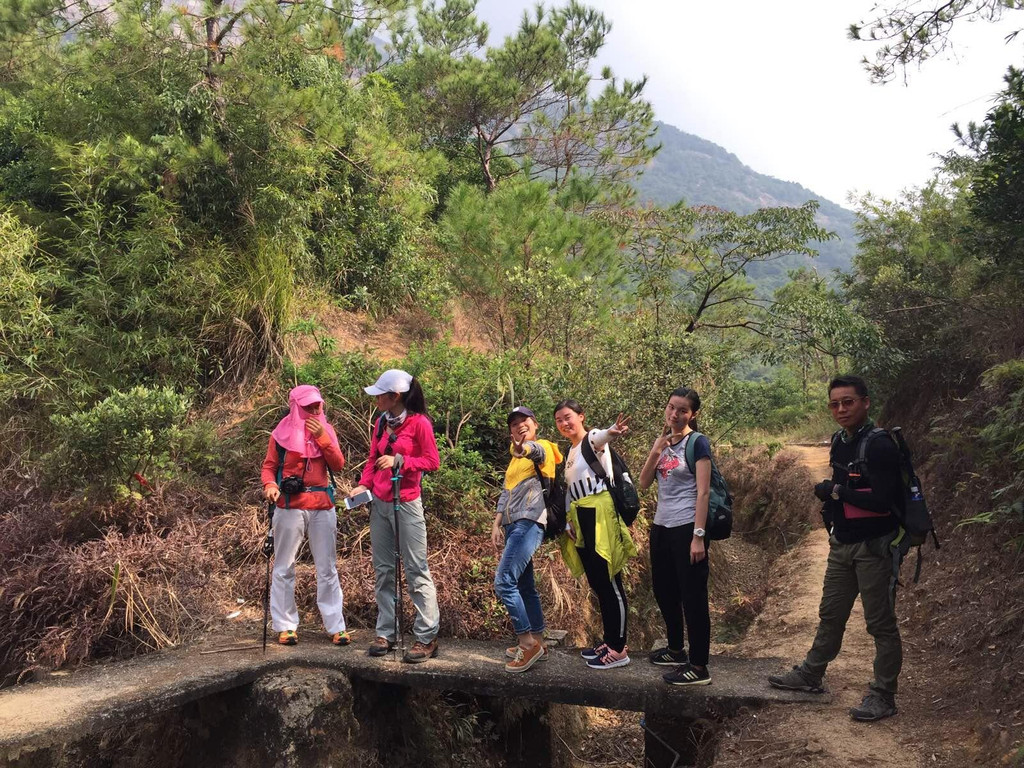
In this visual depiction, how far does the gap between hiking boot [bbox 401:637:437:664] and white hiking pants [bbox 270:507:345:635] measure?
587 mm

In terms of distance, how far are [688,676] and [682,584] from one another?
0.62 meters

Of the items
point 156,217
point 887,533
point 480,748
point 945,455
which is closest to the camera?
point 887,533

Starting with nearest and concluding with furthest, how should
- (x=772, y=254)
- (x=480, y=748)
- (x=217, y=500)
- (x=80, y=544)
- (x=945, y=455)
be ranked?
(x=480, y=748), (x=80, y=544), (x=217, y=500), (x=945, y=455), (x=772, y=254)

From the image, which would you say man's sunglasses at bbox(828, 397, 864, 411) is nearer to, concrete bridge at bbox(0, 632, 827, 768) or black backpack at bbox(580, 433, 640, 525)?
black backpack at bbox(580, 433, 640, 525)

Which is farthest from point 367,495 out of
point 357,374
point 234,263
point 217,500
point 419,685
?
point 234,263

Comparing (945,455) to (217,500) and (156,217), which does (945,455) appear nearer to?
(217,500)

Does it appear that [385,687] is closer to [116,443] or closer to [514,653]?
[514,653]

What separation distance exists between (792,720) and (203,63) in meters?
9.05

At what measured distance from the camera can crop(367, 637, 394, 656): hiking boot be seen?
480cm

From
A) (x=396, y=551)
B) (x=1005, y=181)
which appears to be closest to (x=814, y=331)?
(x=1005, y=181)

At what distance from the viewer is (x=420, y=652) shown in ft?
15.8

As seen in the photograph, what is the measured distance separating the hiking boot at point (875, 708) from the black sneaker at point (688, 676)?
2.65 feet

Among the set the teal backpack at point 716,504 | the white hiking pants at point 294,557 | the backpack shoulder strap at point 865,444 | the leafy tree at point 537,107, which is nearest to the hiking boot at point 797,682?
the teal backpack at point 716,504

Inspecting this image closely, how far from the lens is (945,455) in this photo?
7.66 meters
